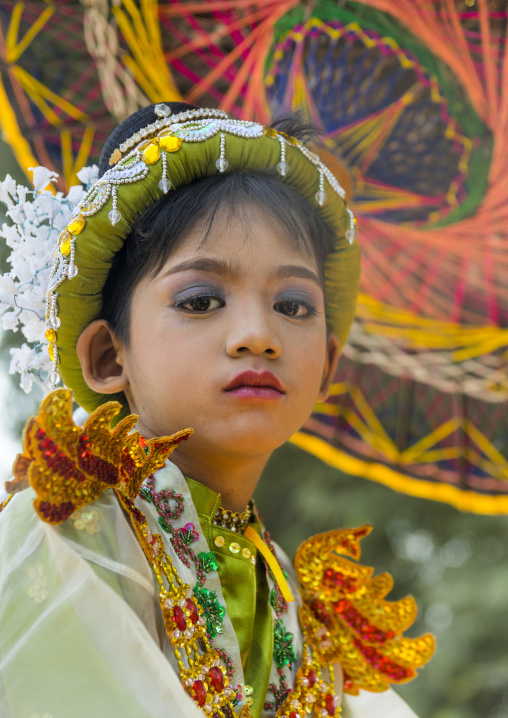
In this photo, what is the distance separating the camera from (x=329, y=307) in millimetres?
1495

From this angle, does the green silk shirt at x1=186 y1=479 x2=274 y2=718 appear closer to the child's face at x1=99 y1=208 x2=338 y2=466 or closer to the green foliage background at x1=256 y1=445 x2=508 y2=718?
the child's face at x1=99 y1=208 x2=338 y2=466

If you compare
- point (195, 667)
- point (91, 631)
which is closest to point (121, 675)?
point (91, 631)

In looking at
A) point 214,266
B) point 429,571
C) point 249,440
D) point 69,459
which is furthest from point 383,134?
point 429,571

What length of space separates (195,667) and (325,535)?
0.53 metres

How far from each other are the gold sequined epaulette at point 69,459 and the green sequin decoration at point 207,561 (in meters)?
0.17

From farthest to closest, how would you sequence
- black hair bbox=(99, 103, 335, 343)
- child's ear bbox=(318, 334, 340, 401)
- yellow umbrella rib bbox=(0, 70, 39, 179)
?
yellow umbrella rib bbox=(0, 70, 39, 179) < child's ear bbox=(318, 334, 340, 401) < black hair bbox=(99, 103, 335, 343)

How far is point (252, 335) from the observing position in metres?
1.06

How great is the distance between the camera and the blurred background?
1.68m

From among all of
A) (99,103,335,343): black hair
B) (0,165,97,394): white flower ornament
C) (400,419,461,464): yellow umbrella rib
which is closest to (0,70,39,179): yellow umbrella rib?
(0,165,97,394): white flower ornament

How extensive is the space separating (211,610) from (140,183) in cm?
63

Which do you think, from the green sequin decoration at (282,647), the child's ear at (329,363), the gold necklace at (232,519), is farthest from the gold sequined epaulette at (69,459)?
the child's ear at (329,363)

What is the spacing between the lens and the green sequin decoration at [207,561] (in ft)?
3.59

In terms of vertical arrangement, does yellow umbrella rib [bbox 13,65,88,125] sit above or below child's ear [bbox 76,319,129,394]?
above

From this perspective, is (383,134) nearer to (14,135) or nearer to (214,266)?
(14,135)
